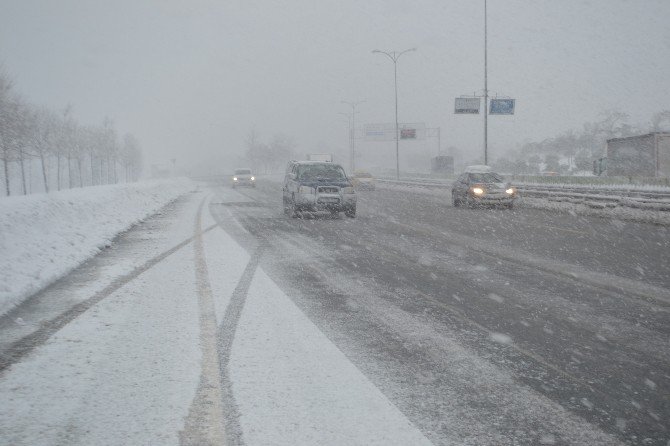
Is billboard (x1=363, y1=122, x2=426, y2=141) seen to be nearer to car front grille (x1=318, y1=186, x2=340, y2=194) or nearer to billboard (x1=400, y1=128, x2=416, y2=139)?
billboard (x1=400, y1=128, x2=416, y2=139)

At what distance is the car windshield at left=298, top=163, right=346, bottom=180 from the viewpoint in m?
17.4

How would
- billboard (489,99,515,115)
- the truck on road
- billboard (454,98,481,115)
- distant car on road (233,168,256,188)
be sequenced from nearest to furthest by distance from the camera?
the truck on road
billboard (489,99,515,115)
billboard (454,98,481,115)
distant car on road (233,168,256,188)

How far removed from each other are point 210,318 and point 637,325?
4.32m

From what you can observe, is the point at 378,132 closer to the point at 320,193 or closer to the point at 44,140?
the point at 44,140

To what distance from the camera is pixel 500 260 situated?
9062 mm

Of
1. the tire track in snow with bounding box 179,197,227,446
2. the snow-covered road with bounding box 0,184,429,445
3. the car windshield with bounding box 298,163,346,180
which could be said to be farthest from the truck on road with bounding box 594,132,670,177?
the tire track in snow with bounding box 179,197,227,446

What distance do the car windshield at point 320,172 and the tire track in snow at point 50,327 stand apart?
999 cm

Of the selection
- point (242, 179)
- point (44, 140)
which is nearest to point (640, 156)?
point (242, 179)

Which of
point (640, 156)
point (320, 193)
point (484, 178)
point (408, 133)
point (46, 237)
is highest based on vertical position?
point (408, 133)

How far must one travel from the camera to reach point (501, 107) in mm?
39438

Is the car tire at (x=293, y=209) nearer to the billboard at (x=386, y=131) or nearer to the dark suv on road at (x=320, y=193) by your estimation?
the dark suv on road at (x=320, y=193)

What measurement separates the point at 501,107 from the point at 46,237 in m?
36.2

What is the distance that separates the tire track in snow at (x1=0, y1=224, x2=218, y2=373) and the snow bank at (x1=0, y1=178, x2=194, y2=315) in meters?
0.81

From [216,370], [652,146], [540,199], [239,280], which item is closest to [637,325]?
[216,370]
